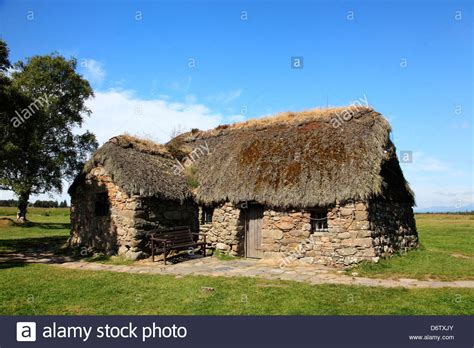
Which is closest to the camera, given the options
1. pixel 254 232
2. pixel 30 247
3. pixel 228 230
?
pixel 254 232

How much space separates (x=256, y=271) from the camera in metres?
11.7

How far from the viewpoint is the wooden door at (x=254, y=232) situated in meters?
14.7

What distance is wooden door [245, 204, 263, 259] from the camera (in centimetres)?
1468

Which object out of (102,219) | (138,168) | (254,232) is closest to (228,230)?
(254,232)

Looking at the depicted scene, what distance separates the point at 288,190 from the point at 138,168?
6.42 metres

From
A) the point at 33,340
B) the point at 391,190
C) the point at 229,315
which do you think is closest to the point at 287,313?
the point at 229,315

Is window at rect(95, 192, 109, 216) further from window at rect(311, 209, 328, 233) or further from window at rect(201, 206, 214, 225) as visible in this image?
window at rect(311, 209, 328, 233)

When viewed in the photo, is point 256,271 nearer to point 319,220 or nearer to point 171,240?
point 319,220

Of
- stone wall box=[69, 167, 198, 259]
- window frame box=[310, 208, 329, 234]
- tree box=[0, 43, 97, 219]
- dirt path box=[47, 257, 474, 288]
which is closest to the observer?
dirt path box=[47, 257, 474, 288]

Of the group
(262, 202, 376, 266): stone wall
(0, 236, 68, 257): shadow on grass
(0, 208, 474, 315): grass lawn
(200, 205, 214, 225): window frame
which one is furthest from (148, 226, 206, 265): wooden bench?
(0, 236, 68, 257): shadow on grass

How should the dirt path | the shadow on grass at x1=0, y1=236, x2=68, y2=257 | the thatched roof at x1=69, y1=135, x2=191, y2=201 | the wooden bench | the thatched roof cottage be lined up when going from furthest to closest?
1. the shadow on grass at x1=0, y1=236, x2=68, y2=257
2. the thatched roof at x1=69, y1=135, x2=191, y2=201
3. the wooden bench
4. the thatched roof cottage
5. the dirt path

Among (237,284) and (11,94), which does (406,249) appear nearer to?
(237,284)

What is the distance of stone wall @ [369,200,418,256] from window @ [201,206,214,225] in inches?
278

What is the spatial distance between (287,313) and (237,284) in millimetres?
2664
